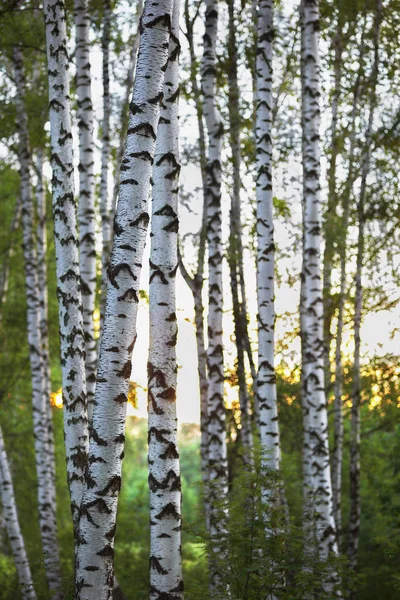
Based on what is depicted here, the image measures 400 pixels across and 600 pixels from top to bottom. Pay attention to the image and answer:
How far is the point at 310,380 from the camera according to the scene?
970 cm

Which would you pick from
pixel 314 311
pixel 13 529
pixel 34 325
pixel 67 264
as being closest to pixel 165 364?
pixel 67 264

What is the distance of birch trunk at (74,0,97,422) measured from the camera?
388 inches

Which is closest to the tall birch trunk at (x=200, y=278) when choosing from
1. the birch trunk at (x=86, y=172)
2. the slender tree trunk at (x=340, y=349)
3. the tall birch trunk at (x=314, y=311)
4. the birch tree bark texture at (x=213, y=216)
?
the slender tree trunk at (x=340, y=349)

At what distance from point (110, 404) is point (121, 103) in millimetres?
12333

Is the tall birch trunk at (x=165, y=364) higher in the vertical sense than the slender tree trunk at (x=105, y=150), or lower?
lower

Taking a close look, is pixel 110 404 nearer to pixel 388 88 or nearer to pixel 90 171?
pixel 90 171

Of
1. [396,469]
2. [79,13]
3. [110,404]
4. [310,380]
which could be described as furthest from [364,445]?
[110,404]

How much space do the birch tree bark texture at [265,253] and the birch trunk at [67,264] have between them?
2.27 metres

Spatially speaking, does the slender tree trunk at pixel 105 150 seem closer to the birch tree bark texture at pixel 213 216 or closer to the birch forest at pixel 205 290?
the birch forest at pixel 205 290

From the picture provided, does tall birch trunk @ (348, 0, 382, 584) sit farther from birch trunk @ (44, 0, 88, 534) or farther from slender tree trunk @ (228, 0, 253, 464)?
birch trunk @ (44, 0, 88, 534)

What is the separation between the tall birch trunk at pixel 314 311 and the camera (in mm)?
9305

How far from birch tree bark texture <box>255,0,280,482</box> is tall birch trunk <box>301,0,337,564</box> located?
619 mm

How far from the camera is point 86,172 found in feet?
33.3

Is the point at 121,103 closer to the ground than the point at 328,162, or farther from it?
farther from it
